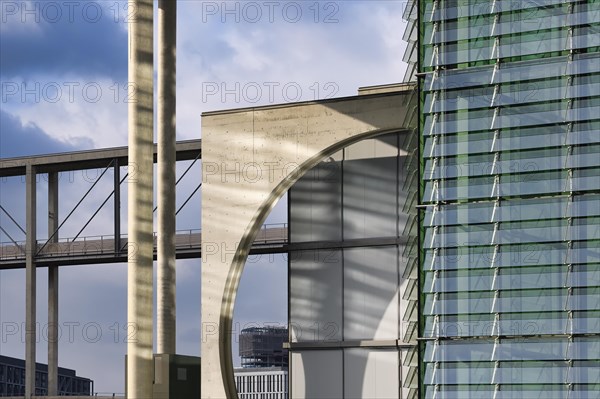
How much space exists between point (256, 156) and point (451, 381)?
9.39 meters

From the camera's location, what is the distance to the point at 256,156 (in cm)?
3584

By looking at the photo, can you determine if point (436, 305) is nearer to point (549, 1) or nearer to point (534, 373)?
point (534, 373)

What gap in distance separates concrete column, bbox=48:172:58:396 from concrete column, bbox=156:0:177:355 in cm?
1389

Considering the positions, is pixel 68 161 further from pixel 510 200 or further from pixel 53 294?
pixel 510 200

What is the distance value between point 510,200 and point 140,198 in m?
9.80

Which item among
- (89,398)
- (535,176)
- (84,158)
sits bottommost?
(89,398)

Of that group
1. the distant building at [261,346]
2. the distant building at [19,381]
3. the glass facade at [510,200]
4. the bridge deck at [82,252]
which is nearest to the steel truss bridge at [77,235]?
the bridge deck at [82,252]

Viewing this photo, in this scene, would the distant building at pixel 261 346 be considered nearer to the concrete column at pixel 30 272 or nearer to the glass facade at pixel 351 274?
the concrete column at pixel 30 272

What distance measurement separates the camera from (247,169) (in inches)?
1411

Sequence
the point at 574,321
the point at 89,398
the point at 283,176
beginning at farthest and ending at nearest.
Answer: the point at 89,398
the point at 283,176
the point at 574,321

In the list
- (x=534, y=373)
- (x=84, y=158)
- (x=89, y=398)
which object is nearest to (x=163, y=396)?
(x=534, y=373)

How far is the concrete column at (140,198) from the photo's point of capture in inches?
1277

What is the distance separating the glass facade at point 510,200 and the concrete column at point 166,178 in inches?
312

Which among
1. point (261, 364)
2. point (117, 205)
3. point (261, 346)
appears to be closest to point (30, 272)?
point (117, 205)
